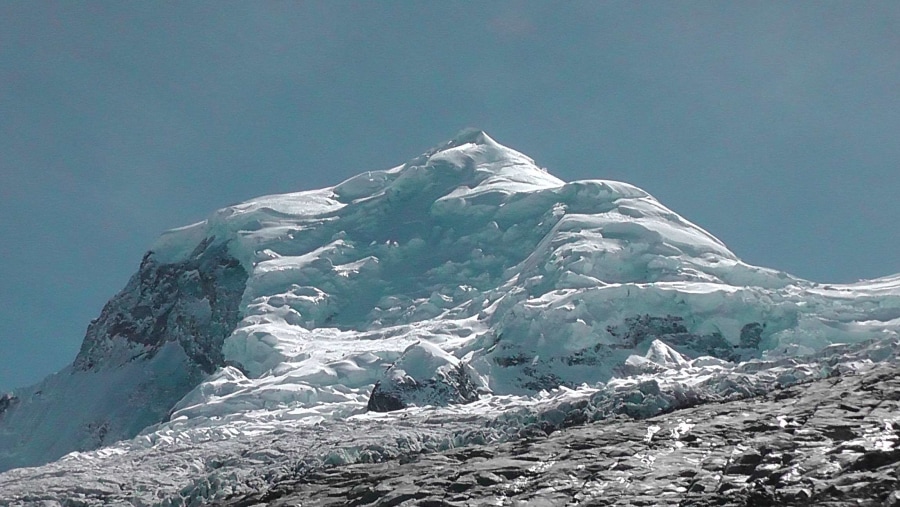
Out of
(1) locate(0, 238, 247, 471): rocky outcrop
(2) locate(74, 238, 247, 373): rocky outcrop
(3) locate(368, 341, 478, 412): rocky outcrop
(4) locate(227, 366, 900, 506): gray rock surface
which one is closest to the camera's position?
(4) locate(227, 366, 900, 506): gray rock surface

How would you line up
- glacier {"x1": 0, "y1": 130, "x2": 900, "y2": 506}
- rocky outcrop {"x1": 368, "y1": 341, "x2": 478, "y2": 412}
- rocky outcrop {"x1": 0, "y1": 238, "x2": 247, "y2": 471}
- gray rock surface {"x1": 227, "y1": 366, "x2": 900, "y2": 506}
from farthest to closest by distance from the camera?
rocky outcrop {"x1": 0, "y1": 238, "x2": 247, "y2": 471}
rocky outcrop {"x1": 368, "y1": 341, "x2": 478, "y2": 412}
glacier {"x1": 0, "y1": 130, "x2": 900, "y2": 506}
gray rock surface {"x1": 227, "y1": 366, "x2": 900, "y2": 506}

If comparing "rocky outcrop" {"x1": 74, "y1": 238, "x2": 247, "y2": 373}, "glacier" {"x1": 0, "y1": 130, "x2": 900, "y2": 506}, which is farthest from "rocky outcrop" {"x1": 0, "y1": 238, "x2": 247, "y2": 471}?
"glacier" {"x1": 0, "y1": 130, "x2": 900, "y2": 506}

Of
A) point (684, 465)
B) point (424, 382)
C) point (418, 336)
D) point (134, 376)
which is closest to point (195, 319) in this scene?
point (134, 376)

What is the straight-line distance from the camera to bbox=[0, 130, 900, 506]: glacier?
213 ft

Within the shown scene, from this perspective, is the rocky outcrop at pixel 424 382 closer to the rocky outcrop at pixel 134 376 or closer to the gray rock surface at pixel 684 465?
the rocky outcrop at pixel 134 376

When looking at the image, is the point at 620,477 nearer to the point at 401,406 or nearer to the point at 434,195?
the point at 401,406

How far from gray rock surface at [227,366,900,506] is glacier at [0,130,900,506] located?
9663 mm

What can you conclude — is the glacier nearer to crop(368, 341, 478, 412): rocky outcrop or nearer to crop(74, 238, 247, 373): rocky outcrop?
→ crop(368, 341, 478, 412): rocky outcrop

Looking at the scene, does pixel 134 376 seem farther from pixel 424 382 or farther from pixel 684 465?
pixel 684 465

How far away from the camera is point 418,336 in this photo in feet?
453

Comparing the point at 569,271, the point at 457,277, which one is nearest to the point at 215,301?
the point at 457,277

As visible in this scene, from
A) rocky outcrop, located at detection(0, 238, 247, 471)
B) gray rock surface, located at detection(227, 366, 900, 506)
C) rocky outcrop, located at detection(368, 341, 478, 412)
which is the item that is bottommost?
gray rock surface, located at detection(227, 366, 900, 506)

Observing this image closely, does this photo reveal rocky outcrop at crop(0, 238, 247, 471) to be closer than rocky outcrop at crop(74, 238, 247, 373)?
Yes

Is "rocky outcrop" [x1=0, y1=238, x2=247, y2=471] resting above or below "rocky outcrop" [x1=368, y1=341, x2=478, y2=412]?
above
